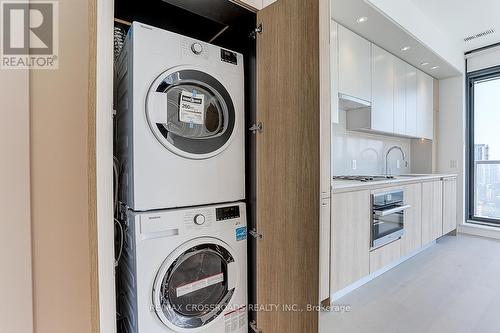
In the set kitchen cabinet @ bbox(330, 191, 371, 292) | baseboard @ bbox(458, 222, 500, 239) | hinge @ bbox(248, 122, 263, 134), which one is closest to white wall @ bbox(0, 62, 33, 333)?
hinge @ bbox(248, 122, 263, 134)

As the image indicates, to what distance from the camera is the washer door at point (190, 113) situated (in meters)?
1.14

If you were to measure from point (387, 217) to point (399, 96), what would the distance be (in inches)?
66.0

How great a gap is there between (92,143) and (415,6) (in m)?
3.52

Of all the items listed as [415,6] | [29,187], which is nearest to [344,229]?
[29,187]

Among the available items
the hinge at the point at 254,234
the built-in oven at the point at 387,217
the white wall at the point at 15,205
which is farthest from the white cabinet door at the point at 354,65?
the white wall at the point at 15,205

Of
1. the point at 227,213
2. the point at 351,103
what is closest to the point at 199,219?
the point at 227,213

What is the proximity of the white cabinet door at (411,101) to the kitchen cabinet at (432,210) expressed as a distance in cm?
78

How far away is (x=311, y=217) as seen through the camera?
1049mm

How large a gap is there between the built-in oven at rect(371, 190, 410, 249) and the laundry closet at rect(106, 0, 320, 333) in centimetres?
135

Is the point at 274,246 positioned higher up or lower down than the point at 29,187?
lower down

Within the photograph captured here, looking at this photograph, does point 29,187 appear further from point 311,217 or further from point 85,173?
point 311,217

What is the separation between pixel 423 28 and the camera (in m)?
2.89

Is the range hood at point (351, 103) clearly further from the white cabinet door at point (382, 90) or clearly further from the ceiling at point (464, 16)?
the ceiling at point (464, 16)

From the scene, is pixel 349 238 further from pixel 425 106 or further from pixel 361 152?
pixel 425 106
